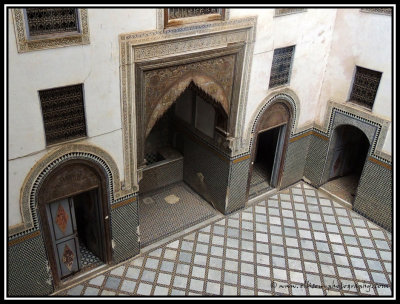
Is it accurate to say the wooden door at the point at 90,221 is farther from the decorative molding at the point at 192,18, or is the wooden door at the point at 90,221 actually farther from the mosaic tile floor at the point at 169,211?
the decorative molding at the point at 192,18

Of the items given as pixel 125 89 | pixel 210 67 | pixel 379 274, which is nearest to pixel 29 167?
pixel 125 89

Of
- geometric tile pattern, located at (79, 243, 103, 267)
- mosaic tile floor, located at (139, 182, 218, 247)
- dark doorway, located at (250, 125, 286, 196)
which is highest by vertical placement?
dark doorway, located at (250, 125, 286, 196)

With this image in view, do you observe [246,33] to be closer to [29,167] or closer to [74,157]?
[74,157]

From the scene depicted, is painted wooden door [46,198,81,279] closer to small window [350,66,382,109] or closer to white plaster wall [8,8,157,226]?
white plaster wall [8,8,157,226]

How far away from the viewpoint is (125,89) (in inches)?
141

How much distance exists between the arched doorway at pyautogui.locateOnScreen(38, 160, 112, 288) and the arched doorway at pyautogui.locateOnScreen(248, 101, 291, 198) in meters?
2.11

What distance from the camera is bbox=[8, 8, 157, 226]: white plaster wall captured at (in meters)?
3.01

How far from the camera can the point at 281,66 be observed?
479 centimetres

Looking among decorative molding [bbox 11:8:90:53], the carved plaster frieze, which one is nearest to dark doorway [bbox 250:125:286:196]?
the carved plaster frieze

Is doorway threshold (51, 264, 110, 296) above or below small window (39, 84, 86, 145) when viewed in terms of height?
below

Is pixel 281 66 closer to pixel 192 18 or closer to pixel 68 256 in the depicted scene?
pixel 192 18

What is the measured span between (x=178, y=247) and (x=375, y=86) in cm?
310

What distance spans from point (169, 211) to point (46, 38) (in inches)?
119

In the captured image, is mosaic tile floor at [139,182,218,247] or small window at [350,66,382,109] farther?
mosaic tile floor at [139,182,218,247]
